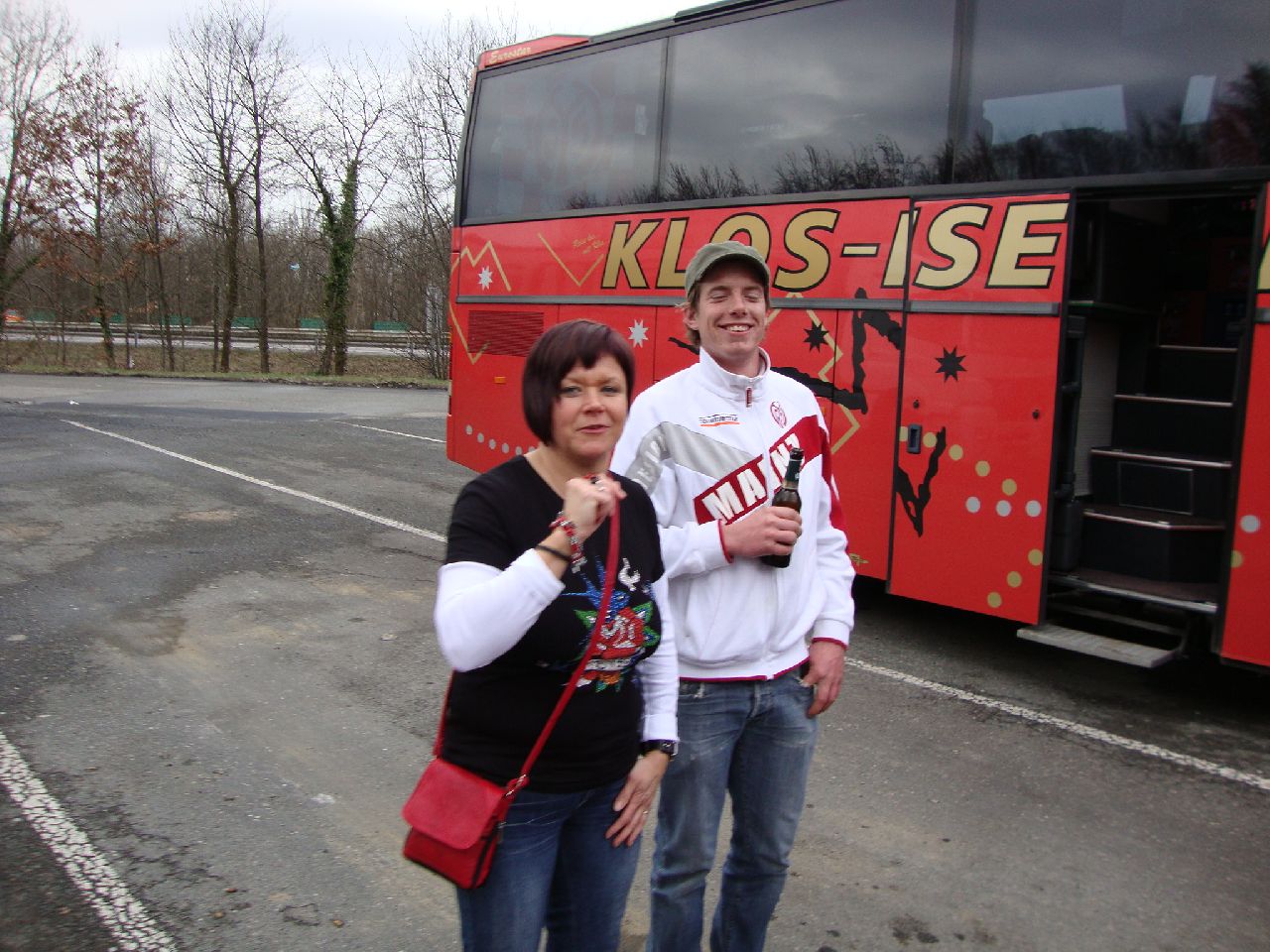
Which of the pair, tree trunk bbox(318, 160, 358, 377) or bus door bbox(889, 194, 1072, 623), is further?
tree trunk bbox(318, 160, 358, 377)

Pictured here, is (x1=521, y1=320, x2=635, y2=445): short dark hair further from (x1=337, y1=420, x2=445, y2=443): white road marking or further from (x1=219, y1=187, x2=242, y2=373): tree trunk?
(x1=219, y1=187, x2=242, y2=373): tree trunk

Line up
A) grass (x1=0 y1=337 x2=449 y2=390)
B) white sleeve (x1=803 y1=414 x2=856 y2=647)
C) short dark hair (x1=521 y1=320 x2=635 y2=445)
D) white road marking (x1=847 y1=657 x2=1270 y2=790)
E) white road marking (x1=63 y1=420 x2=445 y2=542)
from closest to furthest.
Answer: short dark hair (x1=521 y1=320 x2=635 y2=445) → white sleeve (x1=803 y1=414 x2=856 y2=647) → white road marking (x1=847 y1=657 x2=1270 y2=790) → white road marking (x1=63 y1=420 x2=445 y2=542) → grass (x1=0 y1=337 x2=449 y2=390)

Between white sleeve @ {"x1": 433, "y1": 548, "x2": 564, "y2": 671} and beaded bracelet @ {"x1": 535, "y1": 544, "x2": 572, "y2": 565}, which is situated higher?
beaded bracelet @ {"x1": 535, "y1": 544, "x2": 572, "y2": 565}

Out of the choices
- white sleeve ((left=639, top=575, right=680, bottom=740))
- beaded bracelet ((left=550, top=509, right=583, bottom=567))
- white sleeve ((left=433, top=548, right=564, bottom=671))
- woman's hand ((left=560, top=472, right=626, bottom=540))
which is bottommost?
white sleeve ((left=639, top=575, right=680, bottom=740))

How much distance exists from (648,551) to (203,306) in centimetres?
5237

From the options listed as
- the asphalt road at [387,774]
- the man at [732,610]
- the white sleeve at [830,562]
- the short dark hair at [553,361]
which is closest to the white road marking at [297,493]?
the asphalt road at [387,774]

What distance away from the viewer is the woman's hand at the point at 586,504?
74.2 inches

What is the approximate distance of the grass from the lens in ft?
97.9

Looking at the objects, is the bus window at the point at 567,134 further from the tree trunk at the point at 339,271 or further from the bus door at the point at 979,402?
the tree trunk at the point at 339,271

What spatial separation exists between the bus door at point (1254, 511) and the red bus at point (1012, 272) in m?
0.01

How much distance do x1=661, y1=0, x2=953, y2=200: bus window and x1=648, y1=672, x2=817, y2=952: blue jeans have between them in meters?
4.61

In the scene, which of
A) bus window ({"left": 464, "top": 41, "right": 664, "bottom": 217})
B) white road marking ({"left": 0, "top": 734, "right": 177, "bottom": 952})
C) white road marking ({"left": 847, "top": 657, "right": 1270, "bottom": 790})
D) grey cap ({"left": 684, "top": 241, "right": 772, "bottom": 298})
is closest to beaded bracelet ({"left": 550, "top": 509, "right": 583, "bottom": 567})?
grey cap ({"left": 684, "top": 241, "right": 772, "bottom": 298})

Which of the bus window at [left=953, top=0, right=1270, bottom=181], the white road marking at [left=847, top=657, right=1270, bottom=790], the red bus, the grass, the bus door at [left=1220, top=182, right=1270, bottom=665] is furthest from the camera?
the grass

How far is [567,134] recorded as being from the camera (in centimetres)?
863
